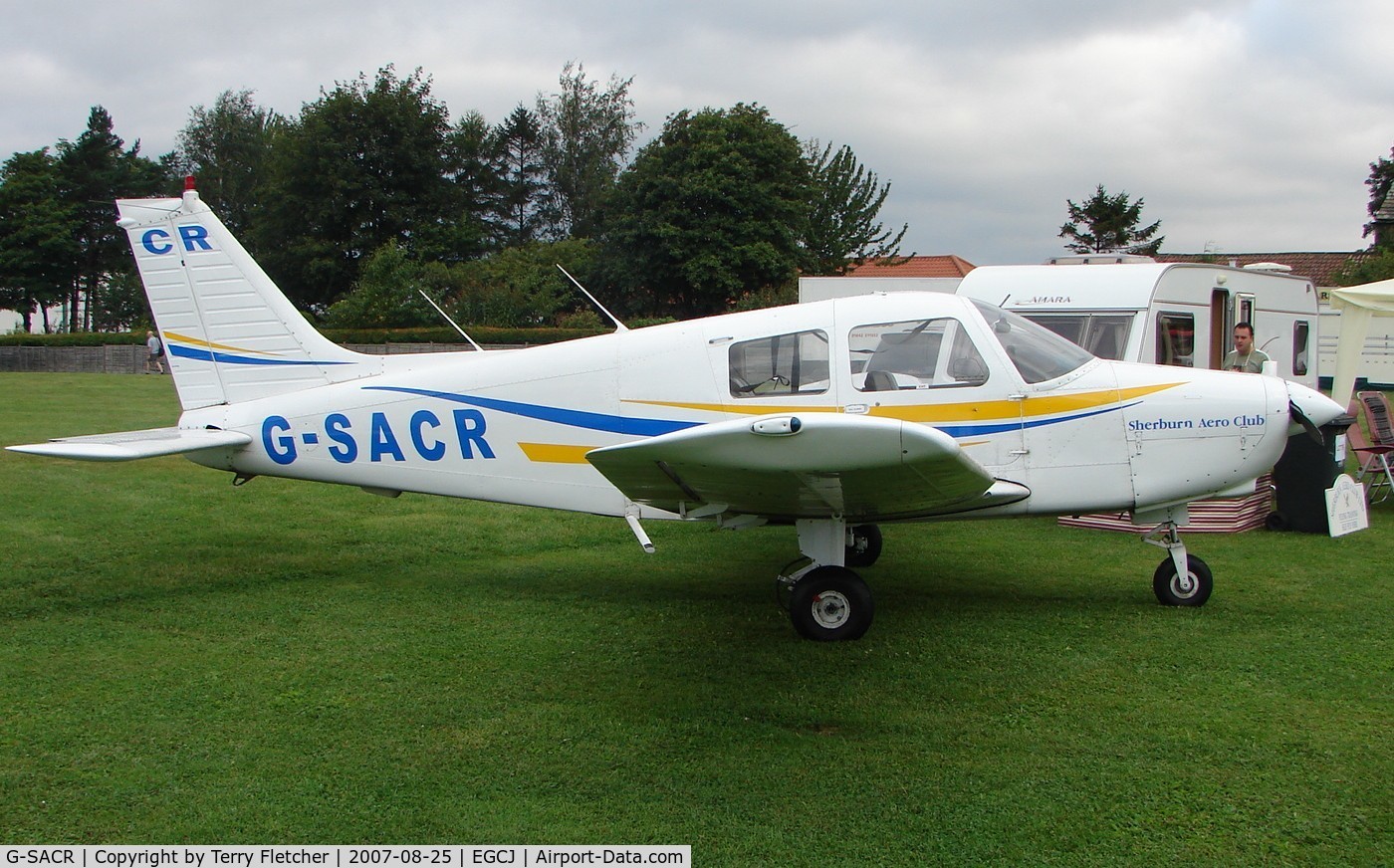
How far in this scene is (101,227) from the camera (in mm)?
59969

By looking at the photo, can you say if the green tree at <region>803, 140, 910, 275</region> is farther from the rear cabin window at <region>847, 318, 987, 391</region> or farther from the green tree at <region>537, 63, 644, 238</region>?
the rear cabin window at <region>847, 318, 987, 391</region>

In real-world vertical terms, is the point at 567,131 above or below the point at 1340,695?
above

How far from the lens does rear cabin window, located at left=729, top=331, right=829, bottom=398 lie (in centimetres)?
638

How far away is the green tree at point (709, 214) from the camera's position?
43.9 m

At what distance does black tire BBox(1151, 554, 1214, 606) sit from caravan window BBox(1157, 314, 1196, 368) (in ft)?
14.1

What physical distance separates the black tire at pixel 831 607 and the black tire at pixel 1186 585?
7.40 feet

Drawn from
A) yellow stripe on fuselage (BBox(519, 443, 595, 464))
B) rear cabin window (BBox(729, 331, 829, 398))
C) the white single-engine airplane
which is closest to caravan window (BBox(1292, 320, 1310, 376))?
the white single-engine airplane

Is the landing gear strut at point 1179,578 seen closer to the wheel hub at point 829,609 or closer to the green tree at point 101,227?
the wheel hub at point 829,609

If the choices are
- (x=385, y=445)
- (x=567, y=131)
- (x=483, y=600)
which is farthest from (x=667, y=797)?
(x=567, y=131)

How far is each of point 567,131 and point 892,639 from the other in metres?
62.8

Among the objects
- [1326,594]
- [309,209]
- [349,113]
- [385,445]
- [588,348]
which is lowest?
[1326,594]

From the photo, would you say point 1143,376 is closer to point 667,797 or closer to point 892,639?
point 892,639

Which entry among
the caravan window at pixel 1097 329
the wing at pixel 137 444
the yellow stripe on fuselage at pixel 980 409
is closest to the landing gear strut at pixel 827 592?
the yellow stripe on fuselage at pixel 980 409

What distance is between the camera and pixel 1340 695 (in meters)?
5.12
